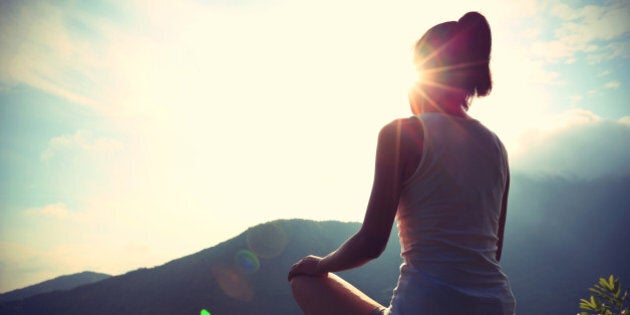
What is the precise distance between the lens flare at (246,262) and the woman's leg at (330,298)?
3604cm

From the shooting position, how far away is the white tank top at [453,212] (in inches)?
50.1

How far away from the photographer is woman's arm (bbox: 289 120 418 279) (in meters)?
1.36

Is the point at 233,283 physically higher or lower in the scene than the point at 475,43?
lower

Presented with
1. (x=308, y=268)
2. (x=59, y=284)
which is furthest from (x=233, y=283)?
(x=59, y=284)

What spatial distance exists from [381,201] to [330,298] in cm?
64

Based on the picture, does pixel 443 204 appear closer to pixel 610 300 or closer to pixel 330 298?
pixel 330 298

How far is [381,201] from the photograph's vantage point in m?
1.40

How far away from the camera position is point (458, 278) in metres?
1.24

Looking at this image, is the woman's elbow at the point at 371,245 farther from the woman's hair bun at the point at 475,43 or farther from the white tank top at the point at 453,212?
the woman's hair bun at the point at 475,43

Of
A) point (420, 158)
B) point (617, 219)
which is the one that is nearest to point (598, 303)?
point (420, 158)

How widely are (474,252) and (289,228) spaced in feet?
131

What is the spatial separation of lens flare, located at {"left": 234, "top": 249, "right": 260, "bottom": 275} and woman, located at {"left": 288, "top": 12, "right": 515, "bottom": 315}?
3655 centimetres

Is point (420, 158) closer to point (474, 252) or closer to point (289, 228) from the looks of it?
point (474, 252)

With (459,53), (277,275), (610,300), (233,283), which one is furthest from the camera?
(277,275)
